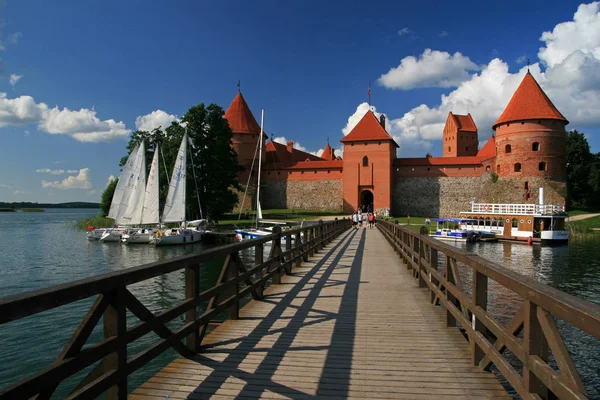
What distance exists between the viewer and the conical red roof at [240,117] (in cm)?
5172

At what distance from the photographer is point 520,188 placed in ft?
143

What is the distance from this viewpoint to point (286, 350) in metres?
4.13

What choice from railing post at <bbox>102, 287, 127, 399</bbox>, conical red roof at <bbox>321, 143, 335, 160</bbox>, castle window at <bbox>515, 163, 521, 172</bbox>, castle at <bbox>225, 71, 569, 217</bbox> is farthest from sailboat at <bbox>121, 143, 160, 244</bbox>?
conical red roof at <bbox>321, 143, 335, 160</bbox>

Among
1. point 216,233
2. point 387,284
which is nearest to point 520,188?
point 216,233

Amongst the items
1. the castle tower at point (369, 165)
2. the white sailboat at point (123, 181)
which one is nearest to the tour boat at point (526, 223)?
the castle tower at point (369, 165)

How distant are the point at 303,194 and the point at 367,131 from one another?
34.7ft

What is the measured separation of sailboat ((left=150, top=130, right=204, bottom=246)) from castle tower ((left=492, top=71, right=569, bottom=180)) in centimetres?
3315

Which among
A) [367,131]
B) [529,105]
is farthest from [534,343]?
[529,105]

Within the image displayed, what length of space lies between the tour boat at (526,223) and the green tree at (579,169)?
45.0 ft

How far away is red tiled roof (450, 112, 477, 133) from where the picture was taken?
7188 cm

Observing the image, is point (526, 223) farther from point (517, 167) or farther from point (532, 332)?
point (532, 332)

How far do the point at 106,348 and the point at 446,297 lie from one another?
390cm

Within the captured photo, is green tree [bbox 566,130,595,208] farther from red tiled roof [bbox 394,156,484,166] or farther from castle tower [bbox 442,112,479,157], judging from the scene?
castle tower [bbox 442,112,479,157]

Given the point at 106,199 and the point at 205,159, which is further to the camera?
the point at 106,199
